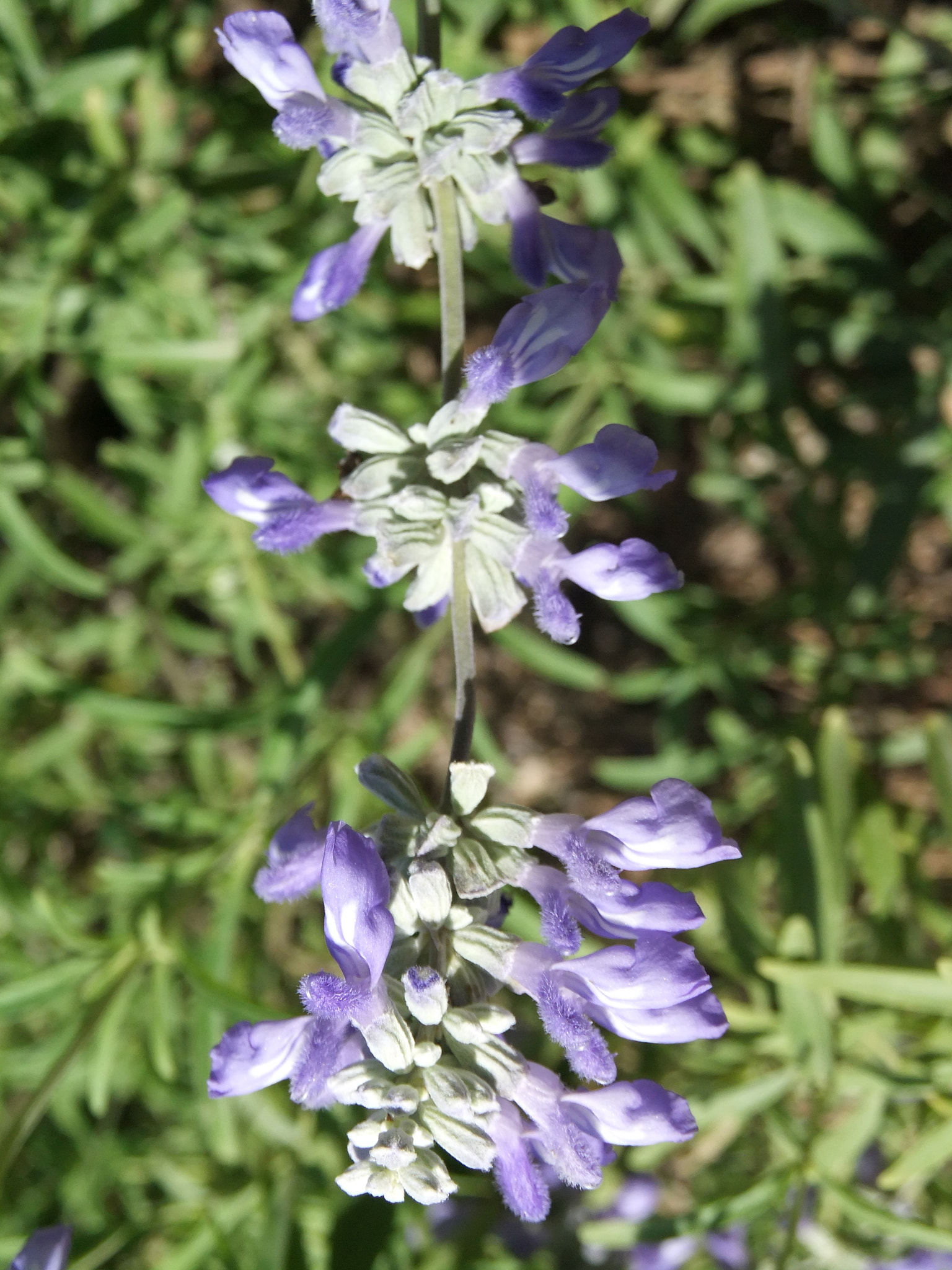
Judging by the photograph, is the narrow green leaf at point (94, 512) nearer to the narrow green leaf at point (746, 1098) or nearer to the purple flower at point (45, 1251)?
the purple flower at point (45, 1251)

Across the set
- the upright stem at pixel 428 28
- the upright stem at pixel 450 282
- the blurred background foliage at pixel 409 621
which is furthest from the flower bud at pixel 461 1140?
the upright stem at pixel 428 28

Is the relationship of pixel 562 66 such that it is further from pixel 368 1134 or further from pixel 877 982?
pixel 877 982

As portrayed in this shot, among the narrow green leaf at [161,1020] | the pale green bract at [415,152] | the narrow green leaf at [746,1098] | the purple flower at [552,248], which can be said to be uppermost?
the pale green bract at [415,152]

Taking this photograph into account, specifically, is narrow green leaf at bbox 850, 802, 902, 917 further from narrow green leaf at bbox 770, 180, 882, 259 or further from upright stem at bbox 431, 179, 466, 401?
upright stem at bbox 431, 179, 466, 401

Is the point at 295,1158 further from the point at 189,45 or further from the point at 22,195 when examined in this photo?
the point at 189,45

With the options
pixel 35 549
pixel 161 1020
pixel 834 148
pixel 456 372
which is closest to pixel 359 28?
pixel 456 372

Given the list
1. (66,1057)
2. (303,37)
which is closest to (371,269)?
(303,37)
